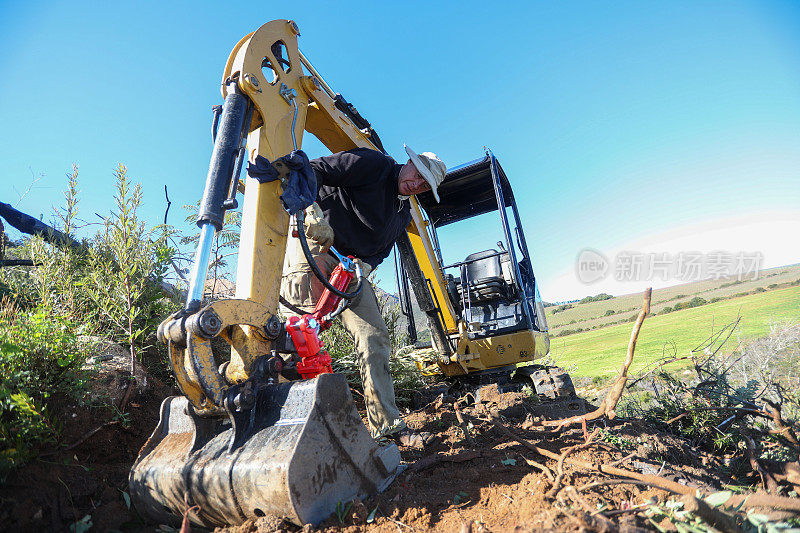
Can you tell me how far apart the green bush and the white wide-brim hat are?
254cm

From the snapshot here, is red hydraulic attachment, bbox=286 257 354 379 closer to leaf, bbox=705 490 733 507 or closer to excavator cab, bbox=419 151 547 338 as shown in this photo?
leaf, bbox=705 490 733 507

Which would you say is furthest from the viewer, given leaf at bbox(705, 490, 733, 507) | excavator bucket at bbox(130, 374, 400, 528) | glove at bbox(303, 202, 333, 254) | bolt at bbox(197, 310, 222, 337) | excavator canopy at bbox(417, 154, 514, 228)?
excavator canopy at bbox(417, 154, 514, 228)

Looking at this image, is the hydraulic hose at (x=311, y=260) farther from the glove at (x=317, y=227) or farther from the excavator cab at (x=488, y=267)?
the excavator cab at (x=488, y=267)

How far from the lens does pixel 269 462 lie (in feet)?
5.16

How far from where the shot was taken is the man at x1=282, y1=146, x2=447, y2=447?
2758 mm

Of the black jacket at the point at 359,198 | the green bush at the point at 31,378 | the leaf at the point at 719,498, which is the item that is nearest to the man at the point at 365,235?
the black jacket at the point at 359,198

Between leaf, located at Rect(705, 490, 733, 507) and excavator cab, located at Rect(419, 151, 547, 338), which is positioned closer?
leaf, located at Rect(705, 490, 733, 507)

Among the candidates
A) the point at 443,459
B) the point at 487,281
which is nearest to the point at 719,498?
the point at 443,459

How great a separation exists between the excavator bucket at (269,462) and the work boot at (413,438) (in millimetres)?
668

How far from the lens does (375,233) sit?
327cm

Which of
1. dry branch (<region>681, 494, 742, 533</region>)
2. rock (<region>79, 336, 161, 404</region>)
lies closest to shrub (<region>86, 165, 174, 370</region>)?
rock (<region>79, 336, 161, 404</region>)

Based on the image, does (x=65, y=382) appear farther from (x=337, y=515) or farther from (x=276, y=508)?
(x=337, y=515)

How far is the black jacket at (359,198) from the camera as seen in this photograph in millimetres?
3010

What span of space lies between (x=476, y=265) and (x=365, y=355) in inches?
145
